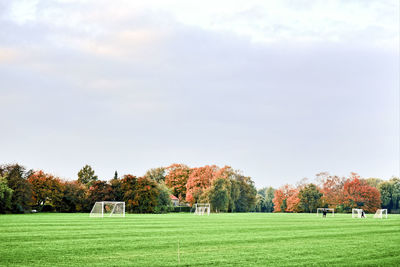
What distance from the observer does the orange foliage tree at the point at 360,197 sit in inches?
2830

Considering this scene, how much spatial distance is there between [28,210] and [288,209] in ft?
156

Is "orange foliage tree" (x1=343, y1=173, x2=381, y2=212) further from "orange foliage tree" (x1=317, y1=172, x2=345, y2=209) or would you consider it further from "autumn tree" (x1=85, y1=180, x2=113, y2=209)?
"autumn tree" (x1=85, y1=180, x2=113, y2=209)

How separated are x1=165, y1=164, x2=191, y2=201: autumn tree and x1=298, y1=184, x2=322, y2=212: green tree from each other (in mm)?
24768

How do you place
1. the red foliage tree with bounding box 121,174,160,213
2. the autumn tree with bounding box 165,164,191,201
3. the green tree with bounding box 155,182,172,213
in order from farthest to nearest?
1. the autumn tree with bounding box 165,164,191,201
2. the green tree with bounding box 155,182,172,213
3. the red foliage tree with bounding box 121,174,160,213

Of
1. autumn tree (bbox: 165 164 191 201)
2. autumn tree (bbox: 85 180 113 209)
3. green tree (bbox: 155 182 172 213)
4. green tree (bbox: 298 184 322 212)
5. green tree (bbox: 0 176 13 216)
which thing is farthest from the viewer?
autumn tree (bbox: 165 164 191 201)

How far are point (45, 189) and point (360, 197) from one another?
52567 millimetres

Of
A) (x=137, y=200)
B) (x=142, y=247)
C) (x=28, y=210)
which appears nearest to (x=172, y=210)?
(x=137, y=200)

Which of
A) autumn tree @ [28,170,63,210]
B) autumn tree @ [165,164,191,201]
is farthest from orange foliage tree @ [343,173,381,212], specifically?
autumn tree @ [28,170,63,210]

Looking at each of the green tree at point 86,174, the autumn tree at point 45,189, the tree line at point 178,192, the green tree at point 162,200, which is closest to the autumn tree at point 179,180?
the tree line at point 178,192

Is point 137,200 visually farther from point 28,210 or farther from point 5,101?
point 5,101

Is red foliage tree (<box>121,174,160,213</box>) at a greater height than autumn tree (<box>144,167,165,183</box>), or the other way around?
autumn tree (<box>144,167,165,183</box>)

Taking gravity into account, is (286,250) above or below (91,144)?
below

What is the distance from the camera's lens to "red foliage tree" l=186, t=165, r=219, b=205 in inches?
2736

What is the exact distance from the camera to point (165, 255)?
1177 cm
